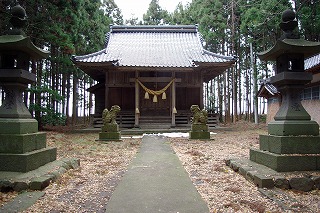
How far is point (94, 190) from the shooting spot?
4.14 meters

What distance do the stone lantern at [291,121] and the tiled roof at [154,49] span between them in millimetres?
10783

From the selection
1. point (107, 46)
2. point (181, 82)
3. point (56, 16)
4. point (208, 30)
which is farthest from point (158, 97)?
point (208, 30)

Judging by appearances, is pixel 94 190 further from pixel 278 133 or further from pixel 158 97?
pixel 158 97

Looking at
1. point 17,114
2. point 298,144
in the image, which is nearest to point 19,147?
point 17,114

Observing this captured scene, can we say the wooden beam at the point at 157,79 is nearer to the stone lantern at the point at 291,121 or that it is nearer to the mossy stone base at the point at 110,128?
the mossy stone base at the point at 110,128

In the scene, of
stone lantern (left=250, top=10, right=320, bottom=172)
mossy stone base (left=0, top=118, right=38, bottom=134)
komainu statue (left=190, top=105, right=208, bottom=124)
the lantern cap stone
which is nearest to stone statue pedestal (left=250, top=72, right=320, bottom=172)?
stone lantern (left=250, top=10, right=320, bottom=172)

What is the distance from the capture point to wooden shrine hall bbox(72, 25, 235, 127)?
1639 cm

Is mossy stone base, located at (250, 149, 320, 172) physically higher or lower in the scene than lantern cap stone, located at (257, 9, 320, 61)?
lower

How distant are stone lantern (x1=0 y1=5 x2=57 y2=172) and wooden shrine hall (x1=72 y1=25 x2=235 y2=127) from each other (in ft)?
34.7

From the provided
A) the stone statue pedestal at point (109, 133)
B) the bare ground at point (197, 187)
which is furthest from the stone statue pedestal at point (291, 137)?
the stone statue pedestal at point (109, 133)

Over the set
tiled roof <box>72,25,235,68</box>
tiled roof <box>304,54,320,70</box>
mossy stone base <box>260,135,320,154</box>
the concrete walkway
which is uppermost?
tiled roof <box>72,25,235,68</box>

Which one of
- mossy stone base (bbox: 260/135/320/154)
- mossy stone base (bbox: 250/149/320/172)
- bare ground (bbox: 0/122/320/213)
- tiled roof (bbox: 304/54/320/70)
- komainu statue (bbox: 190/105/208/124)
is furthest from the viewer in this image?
tiled roof (bbox: 304/54/320/70)

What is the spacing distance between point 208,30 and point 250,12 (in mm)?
8409

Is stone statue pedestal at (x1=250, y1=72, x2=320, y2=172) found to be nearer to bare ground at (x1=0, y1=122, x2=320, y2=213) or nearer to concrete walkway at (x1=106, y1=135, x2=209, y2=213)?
bare ground at (x1=0, y1=122, x2=320, y2=213)
